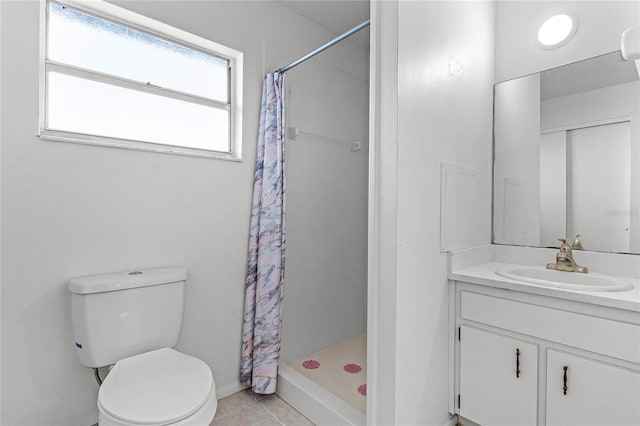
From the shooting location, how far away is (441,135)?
1.58 m

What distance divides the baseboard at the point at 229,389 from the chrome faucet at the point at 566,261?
184 cm

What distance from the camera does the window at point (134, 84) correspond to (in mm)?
1510

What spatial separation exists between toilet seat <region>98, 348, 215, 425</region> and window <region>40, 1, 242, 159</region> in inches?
38.9

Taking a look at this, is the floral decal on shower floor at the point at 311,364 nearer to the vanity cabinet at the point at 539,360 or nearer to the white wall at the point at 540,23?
the vanity cabinet at the point at 539,360

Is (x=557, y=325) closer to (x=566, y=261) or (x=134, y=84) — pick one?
(x=566, y=261)

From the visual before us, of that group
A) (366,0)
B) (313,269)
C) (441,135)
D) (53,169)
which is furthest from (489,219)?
(53,169)

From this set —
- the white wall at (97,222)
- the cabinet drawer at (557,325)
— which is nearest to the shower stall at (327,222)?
the white wall at (97,222)

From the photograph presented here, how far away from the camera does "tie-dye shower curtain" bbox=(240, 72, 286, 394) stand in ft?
6.30

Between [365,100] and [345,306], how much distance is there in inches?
64.8

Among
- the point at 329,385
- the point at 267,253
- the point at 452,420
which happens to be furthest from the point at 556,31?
the point at 329,385

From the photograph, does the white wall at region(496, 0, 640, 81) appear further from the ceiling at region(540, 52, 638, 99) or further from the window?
the window

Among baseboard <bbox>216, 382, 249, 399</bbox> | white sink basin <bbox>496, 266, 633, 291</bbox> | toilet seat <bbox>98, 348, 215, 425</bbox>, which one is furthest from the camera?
baseboard <bbox>216, 382, 249, 399</bbox>

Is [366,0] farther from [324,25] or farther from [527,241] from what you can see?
[527,241]

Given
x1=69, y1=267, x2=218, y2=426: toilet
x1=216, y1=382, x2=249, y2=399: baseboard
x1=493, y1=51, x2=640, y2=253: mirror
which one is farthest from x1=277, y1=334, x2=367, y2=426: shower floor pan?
x1=493, y1=51, x2=640, y2=253: mirror
